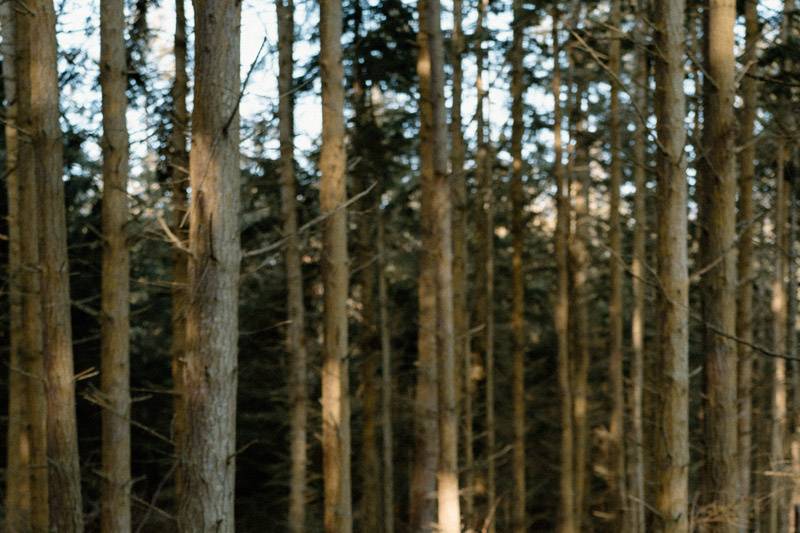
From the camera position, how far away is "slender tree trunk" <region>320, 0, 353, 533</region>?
852 centimetres

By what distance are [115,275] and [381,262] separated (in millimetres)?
8089

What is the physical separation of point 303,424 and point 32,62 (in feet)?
20.0

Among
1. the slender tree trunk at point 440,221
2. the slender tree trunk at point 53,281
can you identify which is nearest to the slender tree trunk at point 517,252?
the slender tree trunk at point 440,221

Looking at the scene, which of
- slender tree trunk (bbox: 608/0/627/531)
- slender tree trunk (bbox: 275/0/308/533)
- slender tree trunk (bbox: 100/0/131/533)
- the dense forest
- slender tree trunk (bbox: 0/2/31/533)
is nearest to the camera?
the dense forest

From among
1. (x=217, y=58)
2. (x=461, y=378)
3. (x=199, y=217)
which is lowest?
(x=461, y=378)

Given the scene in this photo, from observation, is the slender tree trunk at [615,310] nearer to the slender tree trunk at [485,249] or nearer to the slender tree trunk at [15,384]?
the slender tree trunk at [485,249]

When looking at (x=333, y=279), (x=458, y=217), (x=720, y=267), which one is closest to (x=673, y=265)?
(x=720, y=267)

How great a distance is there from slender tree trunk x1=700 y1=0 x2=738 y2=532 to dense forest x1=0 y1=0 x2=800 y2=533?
0.02m

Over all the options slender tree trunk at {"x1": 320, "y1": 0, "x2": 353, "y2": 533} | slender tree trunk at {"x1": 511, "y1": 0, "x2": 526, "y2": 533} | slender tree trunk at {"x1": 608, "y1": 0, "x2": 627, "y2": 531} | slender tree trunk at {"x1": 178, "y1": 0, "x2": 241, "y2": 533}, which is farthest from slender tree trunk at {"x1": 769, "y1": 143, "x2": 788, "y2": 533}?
slender tree trunk at {"x1": 178, "y1": 0, "x2": 241, "y2": 533}

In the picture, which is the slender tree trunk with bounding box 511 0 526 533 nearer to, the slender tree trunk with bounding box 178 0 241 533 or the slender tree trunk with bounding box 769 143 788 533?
the slender tree trunk with bounding box 769 143 788 533

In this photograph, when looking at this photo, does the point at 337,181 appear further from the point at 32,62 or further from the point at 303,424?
the point at 303,424

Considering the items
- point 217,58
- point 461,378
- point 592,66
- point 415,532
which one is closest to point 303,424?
point 415,532

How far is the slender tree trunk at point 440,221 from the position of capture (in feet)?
29.5

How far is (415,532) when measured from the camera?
9969 millimetres
